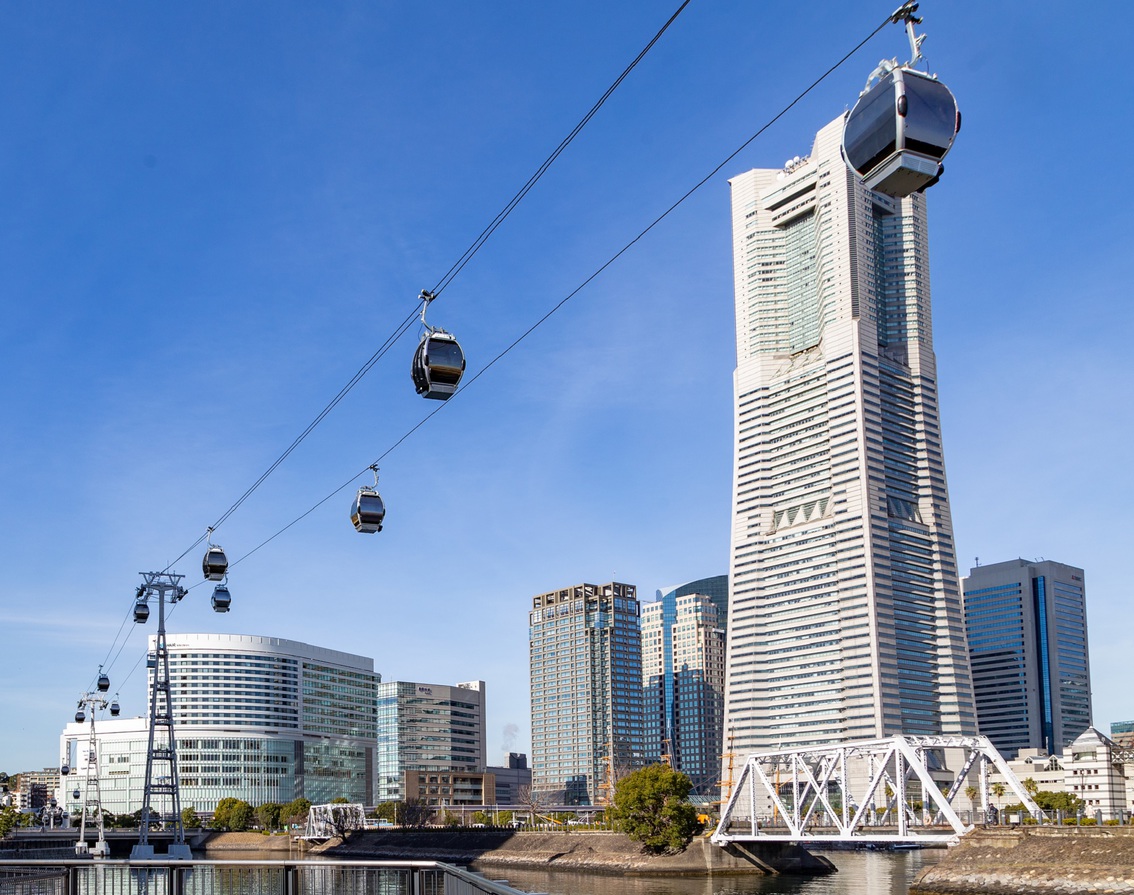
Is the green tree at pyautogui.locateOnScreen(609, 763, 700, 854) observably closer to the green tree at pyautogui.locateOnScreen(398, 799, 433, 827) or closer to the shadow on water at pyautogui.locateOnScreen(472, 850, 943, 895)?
the shadow on water at pyautogui.locateOnScreen(472, 850, 943, 895)

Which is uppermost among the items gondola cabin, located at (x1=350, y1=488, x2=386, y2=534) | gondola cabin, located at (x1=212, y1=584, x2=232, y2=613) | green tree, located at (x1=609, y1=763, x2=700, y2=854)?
gondola cabin, located at (x1=350, y1=488, x2=386, y2=534)

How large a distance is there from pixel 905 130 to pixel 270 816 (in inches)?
7502

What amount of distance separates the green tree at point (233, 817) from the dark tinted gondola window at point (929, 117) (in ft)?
630

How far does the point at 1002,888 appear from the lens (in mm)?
74375

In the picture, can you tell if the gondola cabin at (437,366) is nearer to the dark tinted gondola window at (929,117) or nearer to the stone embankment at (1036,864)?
the dark tinted gondola window at (929,117)

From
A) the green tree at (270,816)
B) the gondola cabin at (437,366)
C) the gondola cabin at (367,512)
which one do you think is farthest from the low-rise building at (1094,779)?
the gondola cabin at (437,366)

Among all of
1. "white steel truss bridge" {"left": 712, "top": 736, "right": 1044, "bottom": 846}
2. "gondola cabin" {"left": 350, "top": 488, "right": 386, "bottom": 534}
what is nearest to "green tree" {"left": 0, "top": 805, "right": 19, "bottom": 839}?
"white steel truss bridge" {"left": 712, "top": 736, "right": 1044, "bottom": 846}

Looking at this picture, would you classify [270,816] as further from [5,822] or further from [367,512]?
[367,512]

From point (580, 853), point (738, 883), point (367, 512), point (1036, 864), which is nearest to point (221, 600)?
point (367, 512)

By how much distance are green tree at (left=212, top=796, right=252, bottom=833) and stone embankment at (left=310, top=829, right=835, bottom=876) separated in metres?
41.0

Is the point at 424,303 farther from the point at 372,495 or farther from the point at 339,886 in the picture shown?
the point at 339,886

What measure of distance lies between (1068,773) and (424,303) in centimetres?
19231

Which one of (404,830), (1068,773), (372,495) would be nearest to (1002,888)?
(372,495)

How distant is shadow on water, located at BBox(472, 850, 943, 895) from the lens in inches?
3223
